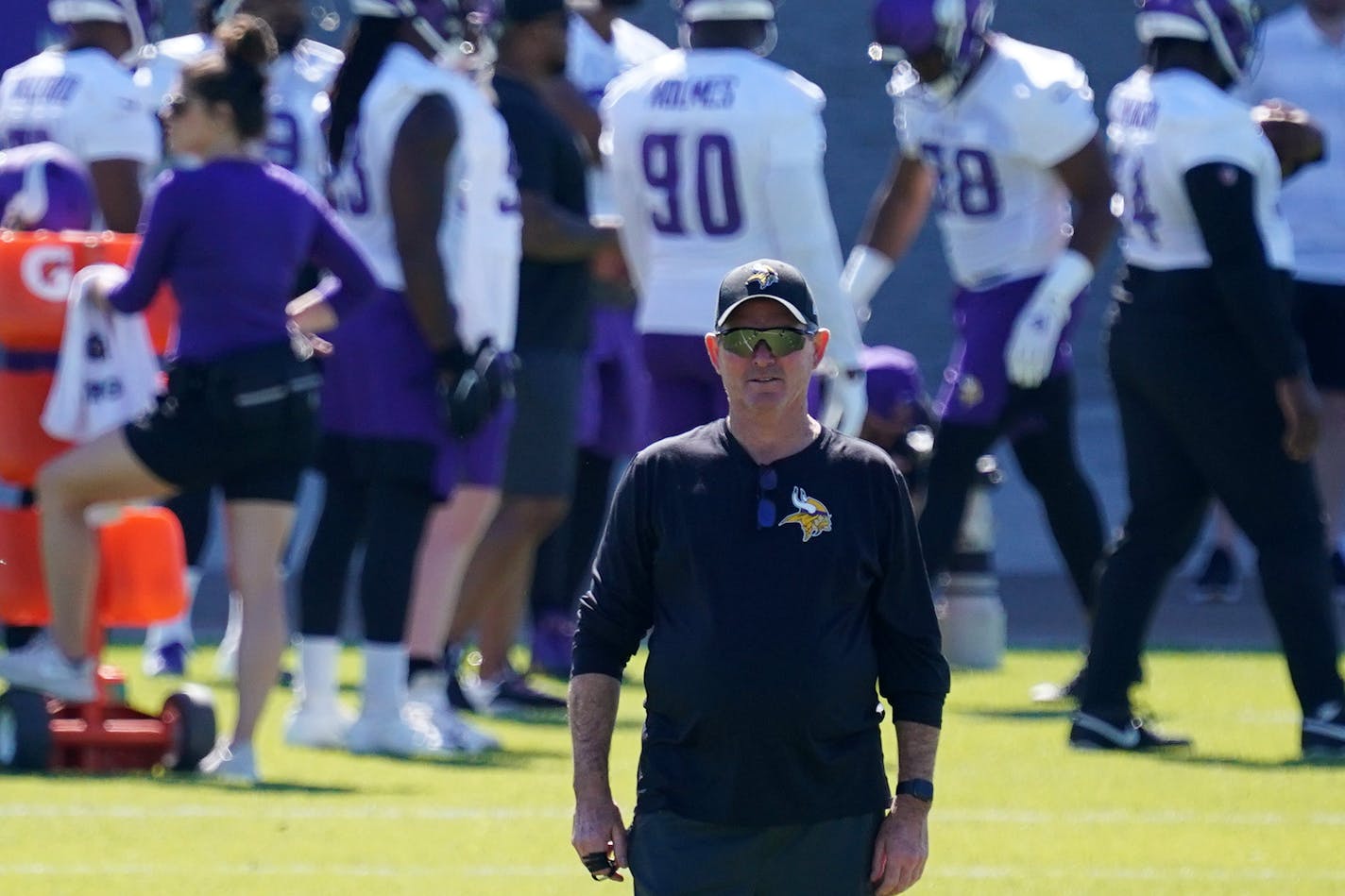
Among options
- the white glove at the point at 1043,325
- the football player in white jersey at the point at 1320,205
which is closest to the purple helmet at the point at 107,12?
the white glove at the point at 1043,325

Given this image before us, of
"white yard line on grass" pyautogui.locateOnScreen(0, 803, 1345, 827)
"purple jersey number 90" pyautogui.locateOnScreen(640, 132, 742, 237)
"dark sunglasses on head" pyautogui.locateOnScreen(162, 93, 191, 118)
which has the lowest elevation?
"white yard line on grass" pyautogui.locateOnScreen(0, 803, 1345, 827)

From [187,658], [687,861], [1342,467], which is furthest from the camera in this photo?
[1342,467]

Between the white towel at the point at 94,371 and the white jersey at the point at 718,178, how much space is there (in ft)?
4.88

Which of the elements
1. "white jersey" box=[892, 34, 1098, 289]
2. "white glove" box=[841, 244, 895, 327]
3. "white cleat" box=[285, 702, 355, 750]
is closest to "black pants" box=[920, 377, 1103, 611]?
"white jersey" box=[892, 34, 1098, 289]

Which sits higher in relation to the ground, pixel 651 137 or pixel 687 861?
pixel 651 137

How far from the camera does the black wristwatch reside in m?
4.39

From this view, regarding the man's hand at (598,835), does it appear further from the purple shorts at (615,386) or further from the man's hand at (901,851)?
the purple shorts at (615,386)

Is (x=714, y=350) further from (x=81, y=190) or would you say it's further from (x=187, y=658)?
(x=187, y=658)

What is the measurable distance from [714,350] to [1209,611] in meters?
8.81

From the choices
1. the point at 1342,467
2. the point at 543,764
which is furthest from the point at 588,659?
the point at 1342,467

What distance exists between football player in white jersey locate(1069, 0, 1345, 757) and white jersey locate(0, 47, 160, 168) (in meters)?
3.43

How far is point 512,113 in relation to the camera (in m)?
9.35

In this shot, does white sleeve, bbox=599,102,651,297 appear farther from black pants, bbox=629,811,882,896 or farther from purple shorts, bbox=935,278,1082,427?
black pants, bbox=629,811,882,896

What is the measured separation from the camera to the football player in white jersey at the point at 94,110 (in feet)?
33.5
